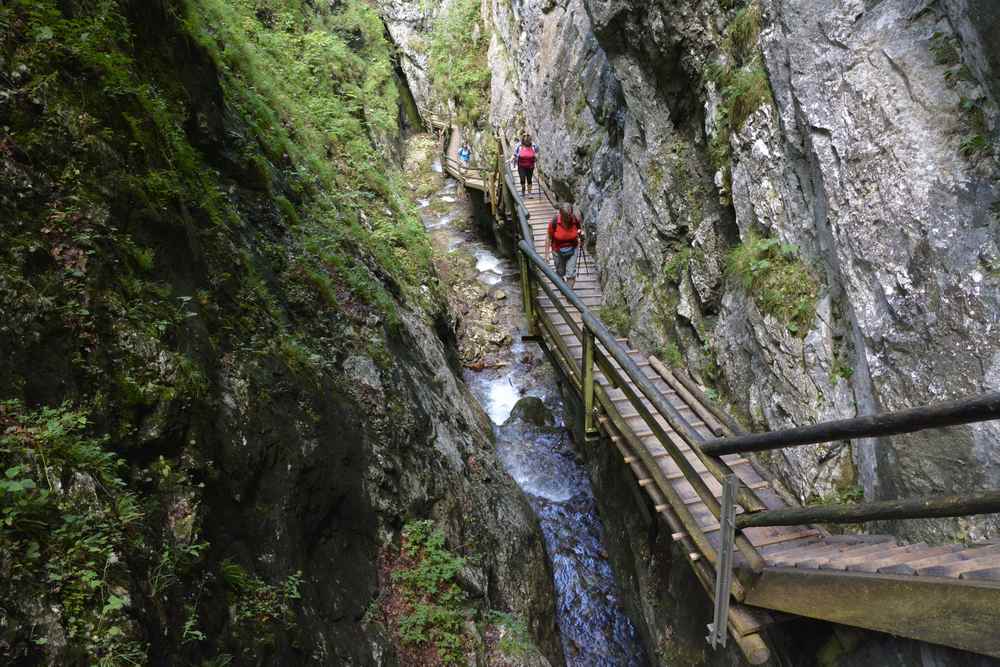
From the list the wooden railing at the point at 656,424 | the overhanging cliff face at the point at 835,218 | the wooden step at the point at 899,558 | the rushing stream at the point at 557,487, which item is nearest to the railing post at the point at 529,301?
the wooden railing at the point at 656,424

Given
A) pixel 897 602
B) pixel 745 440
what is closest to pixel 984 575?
pixel 897 602

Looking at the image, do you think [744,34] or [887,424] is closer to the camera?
[887,424]

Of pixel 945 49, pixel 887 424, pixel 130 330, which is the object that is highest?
pixel 945 49

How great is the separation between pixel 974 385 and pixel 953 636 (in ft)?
6.18

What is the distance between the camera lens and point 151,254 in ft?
12.3

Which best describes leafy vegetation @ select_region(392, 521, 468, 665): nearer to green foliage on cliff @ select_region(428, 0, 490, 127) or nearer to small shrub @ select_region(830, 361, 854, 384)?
small shrub @ select_region(830, 361, 854, 384)

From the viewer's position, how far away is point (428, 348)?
8664mm

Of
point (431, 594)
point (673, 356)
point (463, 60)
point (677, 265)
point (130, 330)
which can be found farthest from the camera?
point (463, 60)

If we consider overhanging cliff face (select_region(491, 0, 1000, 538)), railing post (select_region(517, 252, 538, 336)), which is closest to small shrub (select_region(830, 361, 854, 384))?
overhanging cliff face (select_region(491, 0, 1000, 538))

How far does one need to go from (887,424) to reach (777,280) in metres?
3.53

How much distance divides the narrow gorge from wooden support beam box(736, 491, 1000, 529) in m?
0.08

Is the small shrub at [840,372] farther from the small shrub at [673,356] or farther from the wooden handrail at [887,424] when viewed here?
the small shrub at [673,356]

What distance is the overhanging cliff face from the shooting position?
13.1ft

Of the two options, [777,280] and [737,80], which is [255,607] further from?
[737,80]
